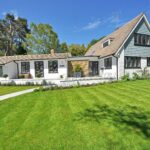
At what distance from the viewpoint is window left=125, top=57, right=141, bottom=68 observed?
21852mm

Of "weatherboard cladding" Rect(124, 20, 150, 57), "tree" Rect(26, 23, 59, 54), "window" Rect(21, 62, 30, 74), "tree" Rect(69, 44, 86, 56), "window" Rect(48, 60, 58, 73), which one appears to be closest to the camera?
"weatherboard cladding" Rect(124, 20, 150, 57)

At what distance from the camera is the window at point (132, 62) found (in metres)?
21.9

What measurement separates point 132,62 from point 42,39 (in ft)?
114

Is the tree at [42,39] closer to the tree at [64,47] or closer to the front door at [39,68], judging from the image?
the tree at [64,47]

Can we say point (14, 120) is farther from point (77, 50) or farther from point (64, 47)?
point (64, 47)

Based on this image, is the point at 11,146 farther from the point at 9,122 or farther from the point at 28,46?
the point at 28,46

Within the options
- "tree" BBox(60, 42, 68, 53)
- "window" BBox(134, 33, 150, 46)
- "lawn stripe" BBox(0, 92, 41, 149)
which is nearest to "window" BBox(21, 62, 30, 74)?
"window" BBox(134, 33, 150, 46)

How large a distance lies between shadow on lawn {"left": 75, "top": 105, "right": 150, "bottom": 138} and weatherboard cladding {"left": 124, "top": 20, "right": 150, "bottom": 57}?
14655 mm

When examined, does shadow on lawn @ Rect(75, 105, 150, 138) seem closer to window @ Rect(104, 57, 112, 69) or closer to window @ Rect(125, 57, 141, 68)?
window @ Rect(125, 57, 141, 68)

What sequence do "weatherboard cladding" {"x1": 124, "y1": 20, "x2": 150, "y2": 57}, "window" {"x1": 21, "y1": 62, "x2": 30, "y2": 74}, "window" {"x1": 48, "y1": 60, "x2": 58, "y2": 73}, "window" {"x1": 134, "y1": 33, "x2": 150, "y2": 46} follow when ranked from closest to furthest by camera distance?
"weatherboard cladding" {"x1": 124, "y1": 20, "x2": 150, "y2": 57} → "window" {"x1": 134, "y1": 33, "x2": 150, "y2": 46} → "window" {"x1": 48, "y1": 60, "x2": 58, "y2": 73} → "window" {"x1": 21, "y1": 62, "x2": 30, "y2": 74}

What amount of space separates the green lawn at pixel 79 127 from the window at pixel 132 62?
13292 millimetres

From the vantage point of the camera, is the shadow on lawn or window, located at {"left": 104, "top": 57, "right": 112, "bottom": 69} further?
window, located at {"left": 104, "top": 57, "right": 112, "bottom": 69}

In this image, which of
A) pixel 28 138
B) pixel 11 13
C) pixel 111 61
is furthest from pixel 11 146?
pixel 11 13

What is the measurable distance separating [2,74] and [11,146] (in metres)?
22.8
